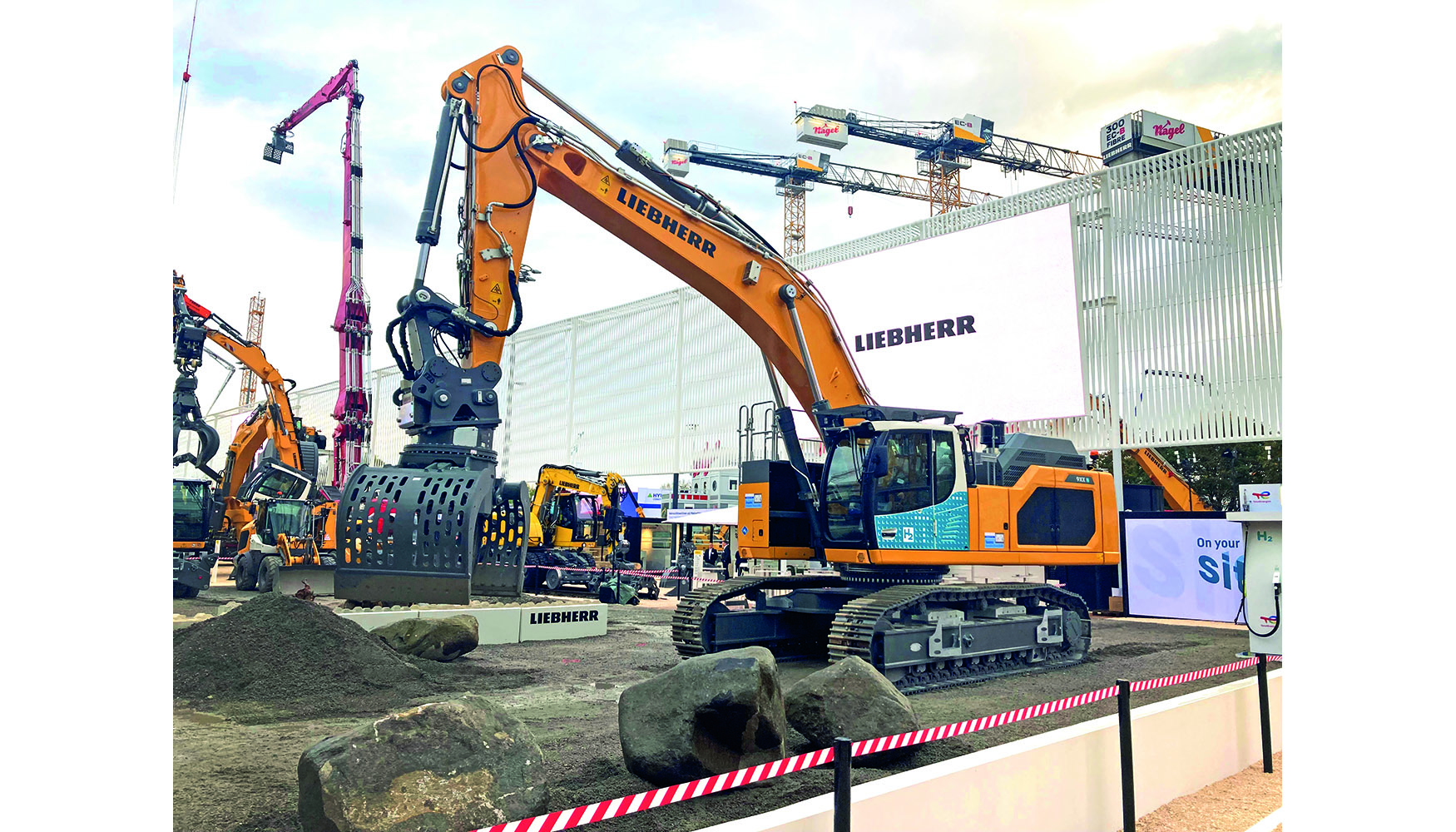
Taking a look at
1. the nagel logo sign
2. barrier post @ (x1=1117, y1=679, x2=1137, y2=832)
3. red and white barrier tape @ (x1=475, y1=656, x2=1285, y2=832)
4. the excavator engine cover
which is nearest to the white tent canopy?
the nagel logo sign

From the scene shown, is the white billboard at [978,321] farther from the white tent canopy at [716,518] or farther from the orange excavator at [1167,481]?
the white tent canopy at [716,518]

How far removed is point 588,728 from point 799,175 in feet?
134

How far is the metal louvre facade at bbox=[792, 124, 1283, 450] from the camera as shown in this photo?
15.7 meters

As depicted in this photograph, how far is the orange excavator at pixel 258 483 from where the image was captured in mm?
16031

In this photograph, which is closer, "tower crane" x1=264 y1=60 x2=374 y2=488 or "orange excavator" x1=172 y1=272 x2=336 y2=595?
"orange excavator" x1=172 y1=272 x2=336 y2=595

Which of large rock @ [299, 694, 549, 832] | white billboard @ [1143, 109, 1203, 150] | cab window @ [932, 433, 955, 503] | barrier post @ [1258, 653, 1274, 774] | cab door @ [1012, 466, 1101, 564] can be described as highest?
white billboard @ [1143, 109, 1203, 150]

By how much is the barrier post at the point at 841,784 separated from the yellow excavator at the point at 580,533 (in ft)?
47.1

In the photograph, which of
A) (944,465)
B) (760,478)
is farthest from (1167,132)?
(760,478)

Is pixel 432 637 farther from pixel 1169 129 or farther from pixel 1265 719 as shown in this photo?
pixel 1169 129

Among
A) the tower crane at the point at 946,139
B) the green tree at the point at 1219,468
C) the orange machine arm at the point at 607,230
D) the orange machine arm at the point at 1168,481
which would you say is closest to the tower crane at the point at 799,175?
the tower crane at the point at 946,139

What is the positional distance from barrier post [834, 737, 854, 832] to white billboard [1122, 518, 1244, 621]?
12206 mm

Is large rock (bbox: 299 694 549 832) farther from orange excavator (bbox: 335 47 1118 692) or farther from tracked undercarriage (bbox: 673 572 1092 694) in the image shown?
tracked undercarriage (bbox: 673 572 1092 694)
